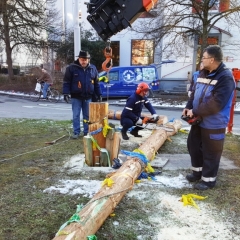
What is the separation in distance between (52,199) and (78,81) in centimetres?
329

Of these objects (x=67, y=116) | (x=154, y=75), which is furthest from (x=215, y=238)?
(x=154, y=75)

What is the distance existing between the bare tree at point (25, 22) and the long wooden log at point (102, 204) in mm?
18255

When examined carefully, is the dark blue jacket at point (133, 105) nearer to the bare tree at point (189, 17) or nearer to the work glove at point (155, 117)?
the work glove at point (155, 117)

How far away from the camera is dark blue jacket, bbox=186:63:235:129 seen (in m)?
3.79

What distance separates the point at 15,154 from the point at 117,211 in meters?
2.96

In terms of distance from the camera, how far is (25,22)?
20.4 meters

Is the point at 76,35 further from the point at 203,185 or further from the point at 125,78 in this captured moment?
the point at 203,185

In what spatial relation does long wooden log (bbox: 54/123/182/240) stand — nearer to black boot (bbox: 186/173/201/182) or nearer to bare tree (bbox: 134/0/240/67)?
black boot (bbox: 186/173/201/182)

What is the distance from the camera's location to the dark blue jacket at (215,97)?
379cm

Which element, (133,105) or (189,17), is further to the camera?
(189,17)

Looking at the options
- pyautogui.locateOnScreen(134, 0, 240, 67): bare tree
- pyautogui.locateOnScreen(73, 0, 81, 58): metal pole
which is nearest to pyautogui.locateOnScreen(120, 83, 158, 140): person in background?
pyautogui.locateOnScreen(73, 0, 81, 58): metal pole

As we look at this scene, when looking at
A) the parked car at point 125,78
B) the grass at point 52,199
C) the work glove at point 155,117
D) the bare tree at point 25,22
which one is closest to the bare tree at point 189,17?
the parked car at point 125,78

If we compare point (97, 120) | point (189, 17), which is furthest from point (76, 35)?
point (189, 17)

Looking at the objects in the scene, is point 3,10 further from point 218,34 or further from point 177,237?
point 177,237
